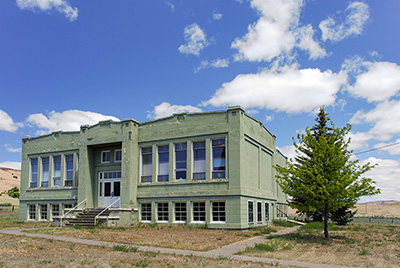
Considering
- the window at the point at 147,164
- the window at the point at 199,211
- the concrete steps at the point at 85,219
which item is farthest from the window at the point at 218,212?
the concrete steps at the point at 85,219

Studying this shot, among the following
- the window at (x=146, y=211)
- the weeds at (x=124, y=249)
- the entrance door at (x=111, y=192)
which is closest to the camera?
the weeds at (x=124, y=249)

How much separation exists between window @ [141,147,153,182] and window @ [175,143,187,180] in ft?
7.09

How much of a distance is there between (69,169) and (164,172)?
29.6ft

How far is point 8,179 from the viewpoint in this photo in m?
125

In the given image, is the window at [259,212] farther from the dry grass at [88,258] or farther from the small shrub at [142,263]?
the small shrub at [142,263]

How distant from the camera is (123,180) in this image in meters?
25.5

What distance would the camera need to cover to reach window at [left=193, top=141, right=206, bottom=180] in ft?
78.2

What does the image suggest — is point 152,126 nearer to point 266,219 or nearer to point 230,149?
point 230,149

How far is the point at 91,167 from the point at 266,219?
13887 millimetres

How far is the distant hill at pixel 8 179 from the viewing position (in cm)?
11241

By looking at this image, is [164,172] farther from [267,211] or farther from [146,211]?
[267,211]

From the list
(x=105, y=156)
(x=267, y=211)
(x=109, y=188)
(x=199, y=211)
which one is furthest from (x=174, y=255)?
(x=105, y=156)

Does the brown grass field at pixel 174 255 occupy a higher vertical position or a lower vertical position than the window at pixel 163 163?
lower

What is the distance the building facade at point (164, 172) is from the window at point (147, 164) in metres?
0.07
